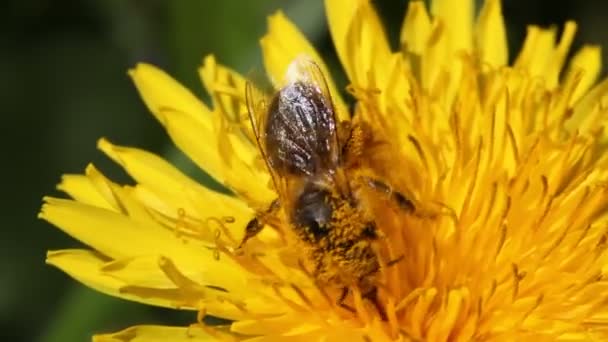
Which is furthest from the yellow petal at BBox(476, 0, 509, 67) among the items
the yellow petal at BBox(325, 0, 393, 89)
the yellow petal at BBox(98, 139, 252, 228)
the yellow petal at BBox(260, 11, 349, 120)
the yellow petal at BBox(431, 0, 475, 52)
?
the yellow petal at BBox(98, 139, 252, 228)

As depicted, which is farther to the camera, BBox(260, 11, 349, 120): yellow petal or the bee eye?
BBox(260, 11, 349, 120): yellow petal

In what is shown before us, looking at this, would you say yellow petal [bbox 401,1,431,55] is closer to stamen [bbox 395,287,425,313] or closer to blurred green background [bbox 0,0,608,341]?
blurred green background [bbox 0,0,608,341]

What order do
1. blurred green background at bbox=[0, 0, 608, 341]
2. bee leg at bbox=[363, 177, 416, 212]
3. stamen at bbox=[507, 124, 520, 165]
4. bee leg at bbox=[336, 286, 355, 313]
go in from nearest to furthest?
bee leg at bbox=[336, 286, 355, 313]
bee leg at bbox=[363, 177, 416, 212]
stamen at bbox=[507, 124, 520, 165]
blurred green background at bbox=[0, 0, 608, 341]

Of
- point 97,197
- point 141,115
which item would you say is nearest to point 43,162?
point 141,115

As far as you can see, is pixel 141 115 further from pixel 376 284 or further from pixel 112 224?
pixel 376 284

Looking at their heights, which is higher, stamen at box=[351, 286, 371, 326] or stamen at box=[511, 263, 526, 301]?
stamen at box=[511, 263, 526, 301]

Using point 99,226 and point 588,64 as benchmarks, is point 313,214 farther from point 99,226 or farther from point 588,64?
point 588,64

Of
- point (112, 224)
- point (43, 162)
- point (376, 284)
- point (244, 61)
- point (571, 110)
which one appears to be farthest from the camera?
point (43, 162)
